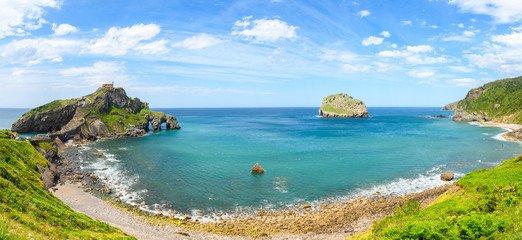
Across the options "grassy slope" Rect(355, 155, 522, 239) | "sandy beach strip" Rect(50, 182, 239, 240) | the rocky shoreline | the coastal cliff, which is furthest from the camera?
the coastal cliff

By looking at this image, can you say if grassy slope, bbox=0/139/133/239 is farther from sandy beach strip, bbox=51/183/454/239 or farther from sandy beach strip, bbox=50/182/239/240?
sandy beach strip, bbox=51/183/454/239

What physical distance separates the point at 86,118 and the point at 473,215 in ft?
448

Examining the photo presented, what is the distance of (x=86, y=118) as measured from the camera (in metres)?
117

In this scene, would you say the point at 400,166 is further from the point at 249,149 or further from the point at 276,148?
the point at 249,149

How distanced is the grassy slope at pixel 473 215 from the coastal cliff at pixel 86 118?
119821mm

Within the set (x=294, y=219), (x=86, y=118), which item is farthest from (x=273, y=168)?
(x=86, y=118)

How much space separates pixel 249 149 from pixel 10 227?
75.8m

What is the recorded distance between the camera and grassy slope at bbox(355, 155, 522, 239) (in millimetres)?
17078

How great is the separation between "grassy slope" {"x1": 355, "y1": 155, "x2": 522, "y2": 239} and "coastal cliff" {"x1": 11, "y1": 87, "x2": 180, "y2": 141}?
11982 cm

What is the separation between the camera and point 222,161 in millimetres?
71875

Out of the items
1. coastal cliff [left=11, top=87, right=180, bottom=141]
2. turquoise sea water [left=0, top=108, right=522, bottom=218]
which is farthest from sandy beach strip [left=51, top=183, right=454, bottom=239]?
coastal cliff [left=11, top=87, right=180, bottom=141]

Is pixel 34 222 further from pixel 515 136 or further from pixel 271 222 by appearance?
pixel 515 136

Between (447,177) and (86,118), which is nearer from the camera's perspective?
(447,177)

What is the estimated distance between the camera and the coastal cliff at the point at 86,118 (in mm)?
113750
